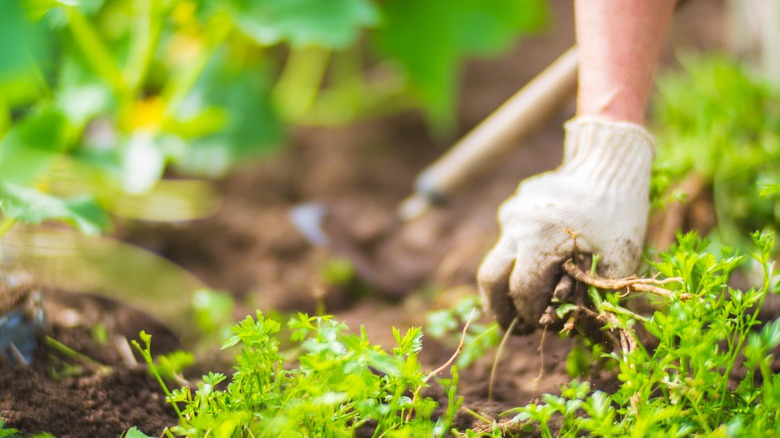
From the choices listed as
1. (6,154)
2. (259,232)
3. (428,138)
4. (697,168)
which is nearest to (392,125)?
(428,138)

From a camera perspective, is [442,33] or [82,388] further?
[442,33]

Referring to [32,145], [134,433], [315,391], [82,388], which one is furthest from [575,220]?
[32,145]

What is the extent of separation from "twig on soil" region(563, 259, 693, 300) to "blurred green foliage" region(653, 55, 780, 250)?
468 millimetres

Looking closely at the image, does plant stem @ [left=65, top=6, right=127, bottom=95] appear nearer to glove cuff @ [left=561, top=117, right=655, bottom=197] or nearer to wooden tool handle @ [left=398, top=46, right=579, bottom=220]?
wooden tool handle @ [left=398, top=46, right=579, bottom=220]

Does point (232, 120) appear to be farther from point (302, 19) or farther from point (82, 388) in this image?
point (82, 388)

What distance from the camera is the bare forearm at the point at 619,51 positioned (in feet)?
3.28

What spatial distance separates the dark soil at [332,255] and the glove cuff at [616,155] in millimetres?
295

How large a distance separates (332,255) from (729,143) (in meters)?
1.04

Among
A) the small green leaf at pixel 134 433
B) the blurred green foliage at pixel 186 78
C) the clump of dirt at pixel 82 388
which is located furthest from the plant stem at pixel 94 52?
the small green leaf at pixel 134 433

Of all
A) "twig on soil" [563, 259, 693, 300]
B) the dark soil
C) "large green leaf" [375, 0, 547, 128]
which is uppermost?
"large green leaf" [375, 0, 547, 128]

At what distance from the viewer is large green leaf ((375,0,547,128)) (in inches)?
88.9

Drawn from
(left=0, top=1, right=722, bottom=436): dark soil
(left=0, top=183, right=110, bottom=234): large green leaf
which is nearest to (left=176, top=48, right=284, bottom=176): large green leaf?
(left=0, top=1, right=722, bottom=436): dark soil

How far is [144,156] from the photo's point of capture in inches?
71.9

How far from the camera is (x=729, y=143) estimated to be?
A: 1.65 metres
